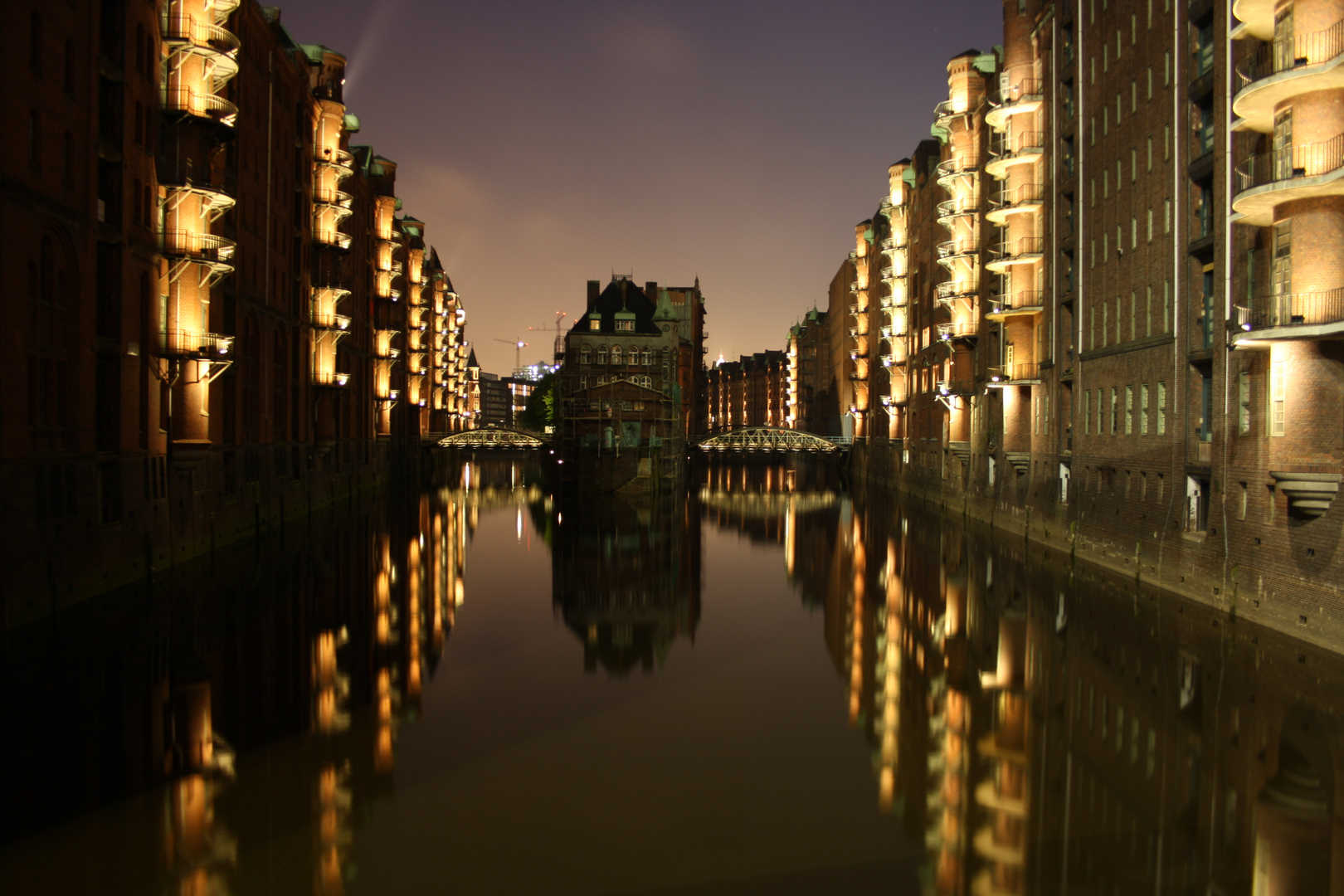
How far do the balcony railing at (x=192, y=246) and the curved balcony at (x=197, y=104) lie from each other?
3.60m

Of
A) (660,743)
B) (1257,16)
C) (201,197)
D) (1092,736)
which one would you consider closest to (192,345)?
(201,197)

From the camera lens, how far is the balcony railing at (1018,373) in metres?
40.4

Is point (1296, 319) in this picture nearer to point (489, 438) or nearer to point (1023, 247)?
point (1023, 247)

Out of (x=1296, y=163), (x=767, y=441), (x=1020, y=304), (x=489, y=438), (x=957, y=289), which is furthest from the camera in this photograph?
(x=767, y=441)

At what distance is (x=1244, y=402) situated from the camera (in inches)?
904

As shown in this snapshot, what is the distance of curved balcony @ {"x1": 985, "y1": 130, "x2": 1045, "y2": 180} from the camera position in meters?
39.5

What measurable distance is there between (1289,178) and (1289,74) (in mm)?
1997

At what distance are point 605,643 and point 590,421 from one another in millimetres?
48503

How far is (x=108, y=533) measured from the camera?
82.6ft

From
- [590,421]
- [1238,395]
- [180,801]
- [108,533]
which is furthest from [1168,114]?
[590,421]

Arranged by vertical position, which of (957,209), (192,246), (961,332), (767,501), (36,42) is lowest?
(767,501)

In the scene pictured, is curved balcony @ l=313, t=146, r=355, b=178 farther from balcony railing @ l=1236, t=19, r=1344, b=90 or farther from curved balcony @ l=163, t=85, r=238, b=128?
balcony railing @ l=1236, t=19, r=1344, b=90

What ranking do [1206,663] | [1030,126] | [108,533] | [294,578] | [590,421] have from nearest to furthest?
[1206,663] < [108,533] < [294,578] < [1030,126] < [590,421]

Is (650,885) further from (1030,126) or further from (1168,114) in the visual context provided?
(1030,126)
